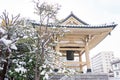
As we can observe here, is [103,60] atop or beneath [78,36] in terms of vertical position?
atop

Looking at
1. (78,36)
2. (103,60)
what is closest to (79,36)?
(78,36)

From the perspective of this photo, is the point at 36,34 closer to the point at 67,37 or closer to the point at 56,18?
the point at 56,18

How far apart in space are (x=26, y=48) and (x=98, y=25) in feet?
16.1

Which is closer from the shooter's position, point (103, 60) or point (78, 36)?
point (78, 36)

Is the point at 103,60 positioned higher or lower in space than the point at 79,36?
higher

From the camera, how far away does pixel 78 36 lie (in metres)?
11.1

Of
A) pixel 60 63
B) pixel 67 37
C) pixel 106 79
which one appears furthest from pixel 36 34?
pixel 67 37

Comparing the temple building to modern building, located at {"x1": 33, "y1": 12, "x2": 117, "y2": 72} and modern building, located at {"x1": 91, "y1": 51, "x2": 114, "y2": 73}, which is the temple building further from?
modern building, located at {"x1": 91, "y1": 51, "x2": 114, "y2": 73}

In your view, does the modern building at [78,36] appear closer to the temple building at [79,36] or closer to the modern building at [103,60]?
the temple building at [79,36]

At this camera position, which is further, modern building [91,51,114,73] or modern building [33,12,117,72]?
modern building [91,51,114,73]

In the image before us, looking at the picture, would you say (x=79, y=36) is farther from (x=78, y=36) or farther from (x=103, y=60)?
(x=103, y=60)

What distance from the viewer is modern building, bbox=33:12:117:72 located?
34.6 ft

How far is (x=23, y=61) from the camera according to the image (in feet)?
21.9

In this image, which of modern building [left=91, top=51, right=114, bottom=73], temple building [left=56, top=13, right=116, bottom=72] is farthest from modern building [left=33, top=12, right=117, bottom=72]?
modern building [left=91, top=51, right=114, bottom=73]
